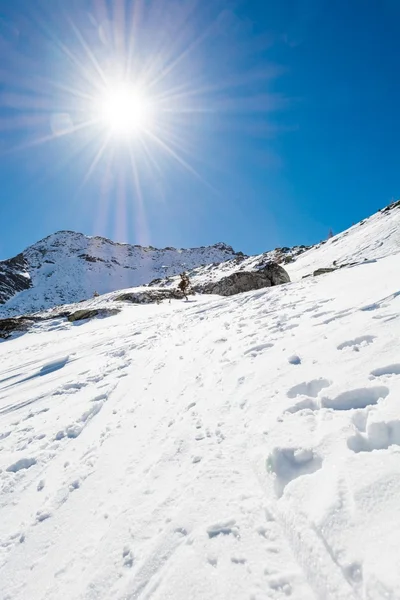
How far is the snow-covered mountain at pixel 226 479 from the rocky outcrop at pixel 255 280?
28267 mm

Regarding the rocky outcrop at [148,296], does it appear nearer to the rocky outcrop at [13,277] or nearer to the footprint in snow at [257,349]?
the footprint in snow at [257,349]

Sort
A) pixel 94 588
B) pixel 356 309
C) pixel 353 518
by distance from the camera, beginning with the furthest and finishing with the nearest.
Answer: pixel 356 309, pixel 94 588, pixel 353 518

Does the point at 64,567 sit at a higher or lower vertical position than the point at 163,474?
lower

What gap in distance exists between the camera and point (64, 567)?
9.98ft

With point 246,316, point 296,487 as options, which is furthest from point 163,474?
point 246,316

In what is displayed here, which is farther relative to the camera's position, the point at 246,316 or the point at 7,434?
the point at 246,316

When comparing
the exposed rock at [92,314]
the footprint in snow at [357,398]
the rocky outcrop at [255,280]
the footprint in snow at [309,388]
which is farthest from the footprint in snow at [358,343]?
the rocky outcrop at [255,280]

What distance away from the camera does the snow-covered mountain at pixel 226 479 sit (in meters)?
2.41

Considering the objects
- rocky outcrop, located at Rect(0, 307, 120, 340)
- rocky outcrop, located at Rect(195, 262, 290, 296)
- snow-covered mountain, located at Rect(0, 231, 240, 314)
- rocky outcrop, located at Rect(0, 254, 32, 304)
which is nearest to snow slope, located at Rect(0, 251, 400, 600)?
rocky outcrop, located at Rect(0, 307, 120, 340)

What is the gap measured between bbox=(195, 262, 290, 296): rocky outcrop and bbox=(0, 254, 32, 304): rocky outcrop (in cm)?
13654

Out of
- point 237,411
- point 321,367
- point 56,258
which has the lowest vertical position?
point 237,411

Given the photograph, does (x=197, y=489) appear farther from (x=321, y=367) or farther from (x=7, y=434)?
(x=7, y=434)

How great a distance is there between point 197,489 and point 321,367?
3.01 meters

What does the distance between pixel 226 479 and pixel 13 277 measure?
614 ft
